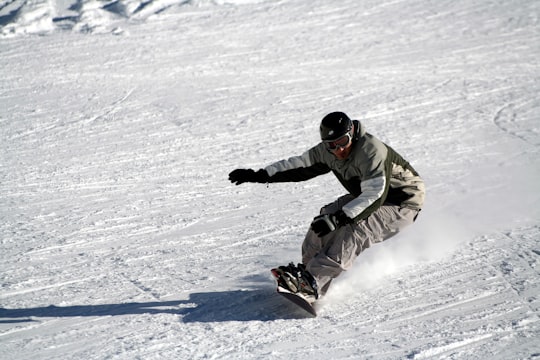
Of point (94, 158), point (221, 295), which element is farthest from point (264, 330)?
point (94, 158)

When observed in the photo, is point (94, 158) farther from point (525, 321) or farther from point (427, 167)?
point (525, 321)

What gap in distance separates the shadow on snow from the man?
12.9 inches

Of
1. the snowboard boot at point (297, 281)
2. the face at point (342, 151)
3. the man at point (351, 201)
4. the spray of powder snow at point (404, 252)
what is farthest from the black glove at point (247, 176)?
the spray of powder snow at point (404, 252)

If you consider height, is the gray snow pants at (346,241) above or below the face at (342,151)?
below

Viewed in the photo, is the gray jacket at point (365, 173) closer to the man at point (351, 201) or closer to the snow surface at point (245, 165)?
the man at point (351, 201)

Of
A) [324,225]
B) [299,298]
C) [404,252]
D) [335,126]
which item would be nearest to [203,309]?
[299,298]

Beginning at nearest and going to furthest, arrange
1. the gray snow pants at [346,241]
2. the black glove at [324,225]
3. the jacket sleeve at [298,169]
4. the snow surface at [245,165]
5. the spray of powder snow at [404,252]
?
the black glove at [324,225], the snow surface at [245,165], the gray snow pants at [346,241], the jacket sleeve at [298,169], the spray of powder snow at [404,252]

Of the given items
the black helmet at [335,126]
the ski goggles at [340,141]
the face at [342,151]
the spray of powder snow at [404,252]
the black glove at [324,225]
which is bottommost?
the spray of powder snow at [404,252]

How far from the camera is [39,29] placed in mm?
17484

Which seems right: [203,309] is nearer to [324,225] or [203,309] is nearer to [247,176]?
[247,176]

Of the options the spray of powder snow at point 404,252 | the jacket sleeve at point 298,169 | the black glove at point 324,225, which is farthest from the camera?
the spray of powder snow at point 404,252

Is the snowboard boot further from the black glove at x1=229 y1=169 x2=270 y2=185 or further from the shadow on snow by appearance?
the black glove at x1=229 y1=169 x2=270 y2=185

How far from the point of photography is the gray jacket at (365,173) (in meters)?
5.38

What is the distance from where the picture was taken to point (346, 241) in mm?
5508
